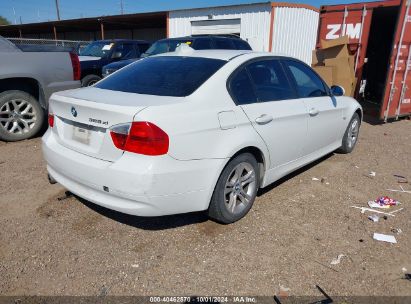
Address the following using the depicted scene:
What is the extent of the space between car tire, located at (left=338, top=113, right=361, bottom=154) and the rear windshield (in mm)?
3090

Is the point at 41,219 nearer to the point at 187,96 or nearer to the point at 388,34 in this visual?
the point at 187,96

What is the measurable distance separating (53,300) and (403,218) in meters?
3.36

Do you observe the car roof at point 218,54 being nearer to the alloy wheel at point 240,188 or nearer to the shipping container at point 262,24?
the alloy wheel at point 240,188

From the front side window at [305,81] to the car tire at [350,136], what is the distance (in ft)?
3.91

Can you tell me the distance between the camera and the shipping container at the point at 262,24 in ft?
49.6

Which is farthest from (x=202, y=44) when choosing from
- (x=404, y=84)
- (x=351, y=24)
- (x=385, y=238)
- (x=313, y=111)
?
(x=385, y=238)

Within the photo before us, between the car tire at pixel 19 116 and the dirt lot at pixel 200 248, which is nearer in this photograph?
the dirt lot at pixel 200 248

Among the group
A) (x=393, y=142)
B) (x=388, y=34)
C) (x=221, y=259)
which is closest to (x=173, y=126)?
(x=221, y=259)

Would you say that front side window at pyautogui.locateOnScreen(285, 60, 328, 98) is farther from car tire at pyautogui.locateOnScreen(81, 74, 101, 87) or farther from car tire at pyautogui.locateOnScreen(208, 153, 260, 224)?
car tire at pyautogui.locateOnScreen(81, 74, 101, 87)

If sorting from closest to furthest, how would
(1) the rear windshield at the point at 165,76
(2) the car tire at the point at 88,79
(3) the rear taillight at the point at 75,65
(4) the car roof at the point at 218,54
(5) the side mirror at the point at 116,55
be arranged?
(1) the rear windshield at the point at 165,76
(4) the car roof at the point at 218,54
(3) the rear taillight at the point at 75,65
(2) the car tire at the point at 88,79
(5) the side mirror at the point at 116,55

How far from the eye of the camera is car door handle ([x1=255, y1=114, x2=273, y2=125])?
3.18 metres

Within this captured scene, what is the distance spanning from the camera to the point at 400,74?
8109 millimetres

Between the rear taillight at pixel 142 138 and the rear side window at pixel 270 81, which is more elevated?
the rear side window at pixel 270 81

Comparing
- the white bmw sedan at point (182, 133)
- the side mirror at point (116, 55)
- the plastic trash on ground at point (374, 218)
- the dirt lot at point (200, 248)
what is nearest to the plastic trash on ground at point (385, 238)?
the dirt lot at point (200, 248)
